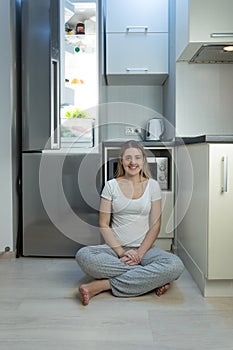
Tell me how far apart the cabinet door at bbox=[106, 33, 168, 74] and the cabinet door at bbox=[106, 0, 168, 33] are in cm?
6

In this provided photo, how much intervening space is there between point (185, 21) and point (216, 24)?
0.63 ft

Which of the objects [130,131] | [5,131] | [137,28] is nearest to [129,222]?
[5,131]

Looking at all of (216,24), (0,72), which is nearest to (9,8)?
(0,72)

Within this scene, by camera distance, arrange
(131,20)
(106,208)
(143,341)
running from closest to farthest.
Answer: (143,341) → (106,208) → (131,20)

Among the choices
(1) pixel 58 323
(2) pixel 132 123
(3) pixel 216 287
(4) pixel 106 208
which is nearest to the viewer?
(1) pixel 58 323

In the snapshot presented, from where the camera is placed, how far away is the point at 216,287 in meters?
1.90

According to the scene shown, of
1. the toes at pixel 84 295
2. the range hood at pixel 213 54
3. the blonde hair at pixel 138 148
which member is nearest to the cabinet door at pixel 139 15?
the range hood at pixel 213 54

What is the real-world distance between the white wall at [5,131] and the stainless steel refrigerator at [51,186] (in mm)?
92

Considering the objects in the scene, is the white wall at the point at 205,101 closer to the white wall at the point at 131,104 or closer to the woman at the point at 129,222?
the white wall at the point at 131,104

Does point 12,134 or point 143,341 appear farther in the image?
point 12,134

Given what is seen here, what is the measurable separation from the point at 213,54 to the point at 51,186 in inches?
52.7

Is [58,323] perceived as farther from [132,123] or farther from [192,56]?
[132,123]

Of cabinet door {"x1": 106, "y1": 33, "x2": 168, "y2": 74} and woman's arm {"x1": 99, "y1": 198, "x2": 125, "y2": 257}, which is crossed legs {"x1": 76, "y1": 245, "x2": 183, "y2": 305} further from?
cabinet door {"x1": 106, "y1": 33, "x2": 168, "y2": 74}

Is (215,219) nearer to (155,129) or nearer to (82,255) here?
(82,255)
